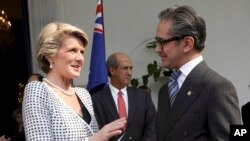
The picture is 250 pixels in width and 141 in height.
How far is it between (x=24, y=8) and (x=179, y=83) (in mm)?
3989

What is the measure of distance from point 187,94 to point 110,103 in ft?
6.51

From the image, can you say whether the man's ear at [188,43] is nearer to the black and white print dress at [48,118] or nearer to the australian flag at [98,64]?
the black and white print dress at [48,118]

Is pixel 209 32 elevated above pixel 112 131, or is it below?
above

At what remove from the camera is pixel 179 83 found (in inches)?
91.1

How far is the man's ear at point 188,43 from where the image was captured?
7.32 ft

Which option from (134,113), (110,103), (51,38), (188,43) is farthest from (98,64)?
(188,43)

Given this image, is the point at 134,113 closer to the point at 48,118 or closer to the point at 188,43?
the point at 48,118

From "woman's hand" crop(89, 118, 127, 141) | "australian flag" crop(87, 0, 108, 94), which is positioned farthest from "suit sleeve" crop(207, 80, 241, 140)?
"australian flag" crop(87, 0, 108, 94)

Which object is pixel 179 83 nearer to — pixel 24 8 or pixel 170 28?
pixel 170 28

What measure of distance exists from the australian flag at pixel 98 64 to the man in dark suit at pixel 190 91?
229 centimetres

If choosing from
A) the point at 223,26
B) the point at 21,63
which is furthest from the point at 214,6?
the point at 21,63

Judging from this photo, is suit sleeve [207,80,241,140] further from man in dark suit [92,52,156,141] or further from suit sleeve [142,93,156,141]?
suit sleeve [142,93,156,141]

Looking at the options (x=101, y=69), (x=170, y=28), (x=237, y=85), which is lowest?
(x=237, y=85)

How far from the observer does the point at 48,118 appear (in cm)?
234
